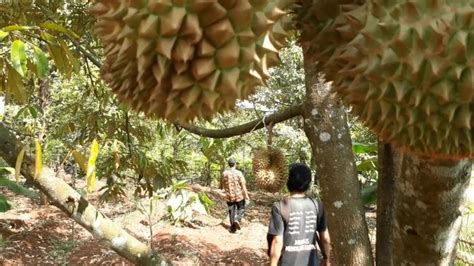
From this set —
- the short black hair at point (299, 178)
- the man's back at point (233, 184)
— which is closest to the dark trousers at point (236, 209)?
the man's back at point (233, 184)

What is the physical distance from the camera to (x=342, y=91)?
2.77ft

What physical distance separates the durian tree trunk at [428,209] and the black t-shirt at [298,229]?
1610 mm

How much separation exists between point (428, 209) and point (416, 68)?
1.58 ft

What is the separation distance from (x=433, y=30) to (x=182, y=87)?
1.20 ft

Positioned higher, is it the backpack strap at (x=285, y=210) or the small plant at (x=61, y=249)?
the backpack strap at (x=285, y=210)

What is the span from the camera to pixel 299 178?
2855mm

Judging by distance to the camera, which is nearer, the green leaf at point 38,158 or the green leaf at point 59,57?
the green leaf at point 38,158

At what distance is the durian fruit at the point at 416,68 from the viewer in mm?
741

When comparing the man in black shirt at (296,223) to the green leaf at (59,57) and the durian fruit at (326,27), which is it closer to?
the green leaf at (59,57)

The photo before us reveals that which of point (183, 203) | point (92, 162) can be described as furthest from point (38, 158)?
point (183, 203)

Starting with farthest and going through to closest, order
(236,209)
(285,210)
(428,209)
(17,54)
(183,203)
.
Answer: (236,209), (183,203), (285,210), (17,54), (428,209)

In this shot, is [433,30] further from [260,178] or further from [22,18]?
[260,178]

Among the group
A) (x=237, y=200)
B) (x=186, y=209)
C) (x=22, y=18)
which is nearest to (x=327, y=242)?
(x=22, y=18)

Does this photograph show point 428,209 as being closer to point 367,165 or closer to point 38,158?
point 38,158
